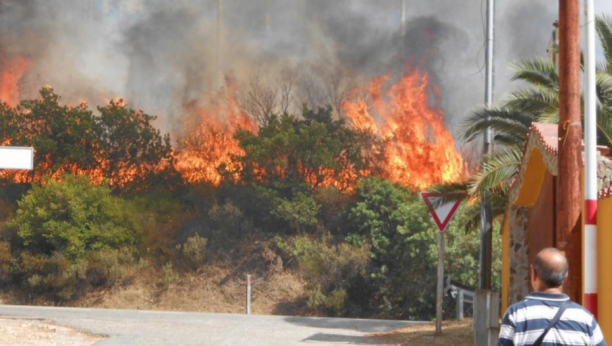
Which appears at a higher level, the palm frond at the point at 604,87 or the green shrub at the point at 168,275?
the palm frond at the point at 604,87

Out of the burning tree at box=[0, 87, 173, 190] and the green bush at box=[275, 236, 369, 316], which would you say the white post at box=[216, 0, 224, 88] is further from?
the green bush at box=[275, 236, 369, 316]

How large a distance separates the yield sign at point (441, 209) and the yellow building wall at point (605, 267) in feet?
24.1


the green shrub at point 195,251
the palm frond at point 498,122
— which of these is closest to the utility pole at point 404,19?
the green shrub at point 195,251

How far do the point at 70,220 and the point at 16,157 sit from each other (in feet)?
94.8

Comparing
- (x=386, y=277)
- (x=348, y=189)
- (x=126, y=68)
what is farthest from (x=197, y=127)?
(x=386, y=277)

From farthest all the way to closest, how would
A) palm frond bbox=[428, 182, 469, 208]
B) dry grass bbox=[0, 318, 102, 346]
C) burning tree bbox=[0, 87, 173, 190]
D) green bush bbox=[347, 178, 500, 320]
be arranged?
burning tree bbox=[0, 87, 173, 190] → green bush bbox=[347, 178, 500, 320] → palm frond bbox=[428, 182, 469, 208] → dry grass bbox=[0, 318, 102, 346]

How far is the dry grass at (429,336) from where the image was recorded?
688 inches

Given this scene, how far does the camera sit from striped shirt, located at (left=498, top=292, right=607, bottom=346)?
16.6 feet

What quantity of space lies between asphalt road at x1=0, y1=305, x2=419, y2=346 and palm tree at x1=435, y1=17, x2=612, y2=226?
12.0 ft

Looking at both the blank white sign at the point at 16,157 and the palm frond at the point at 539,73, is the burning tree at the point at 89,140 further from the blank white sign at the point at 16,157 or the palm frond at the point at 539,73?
the blank white sign at the point at 16,157

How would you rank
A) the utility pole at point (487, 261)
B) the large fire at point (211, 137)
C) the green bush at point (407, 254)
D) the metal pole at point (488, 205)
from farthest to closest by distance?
the large fire at point (211, 137) → the green bush at point (407, 254) → the metal pole at point (488, 205) → the utility pole at point (487, 261)

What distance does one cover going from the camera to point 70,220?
41.4m

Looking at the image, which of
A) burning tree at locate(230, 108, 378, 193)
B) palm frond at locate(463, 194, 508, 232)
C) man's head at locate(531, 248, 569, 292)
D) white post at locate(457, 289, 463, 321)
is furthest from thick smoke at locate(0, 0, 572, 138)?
man's head at locate(531, 248, 569, 292)

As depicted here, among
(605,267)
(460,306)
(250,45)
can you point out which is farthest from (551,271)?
(250,45)
